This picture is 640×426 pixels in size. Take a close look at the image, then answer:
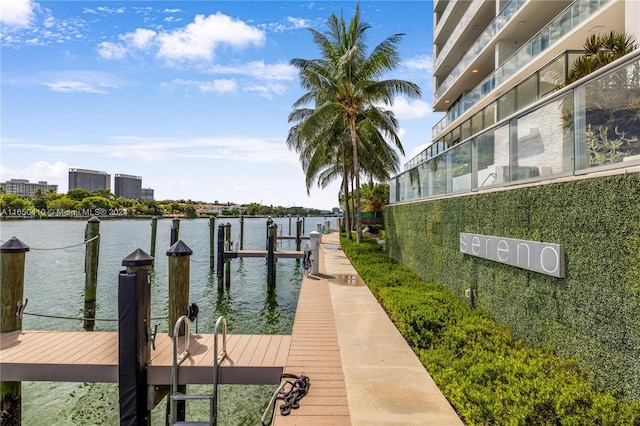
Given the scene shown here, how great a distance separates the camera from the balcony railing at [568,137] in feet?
12.2

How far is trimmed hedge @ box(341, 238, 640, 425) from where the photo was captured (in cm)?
327

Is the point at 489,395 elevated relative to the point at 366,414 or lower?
elevated

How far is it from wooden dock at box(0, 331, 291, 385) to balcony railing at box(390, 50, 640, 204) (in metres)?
4.80

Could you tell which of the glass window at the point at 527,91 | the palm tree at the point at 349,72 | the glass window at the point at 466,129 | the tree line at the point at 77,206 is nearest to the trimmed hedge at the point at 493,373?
the glass window at the point at 527,91

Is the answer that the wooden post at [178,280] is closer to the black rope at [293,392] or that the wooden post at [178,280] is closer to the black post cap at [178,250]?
the black post cap at [178,250]

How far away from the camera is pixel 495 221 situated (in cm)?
664

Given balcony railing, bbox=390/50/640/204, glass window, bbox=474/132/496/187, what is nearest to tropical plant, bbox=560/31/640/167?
balcony railing, bbox=390/50/640/204

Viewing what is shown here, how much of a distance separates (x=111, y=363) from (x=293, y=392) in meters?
3.10

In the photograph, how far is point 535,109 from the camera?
5.52m

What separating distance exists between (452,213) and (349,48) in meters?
14.4

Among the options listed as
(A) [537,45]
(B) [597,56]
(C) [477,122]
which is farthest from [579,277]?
(A) [537,45]

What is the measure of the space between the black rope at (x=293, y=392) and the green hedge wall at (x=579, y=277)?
10.1 ft

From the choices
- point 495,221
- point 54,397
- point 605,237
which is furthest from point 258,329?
point 605,237

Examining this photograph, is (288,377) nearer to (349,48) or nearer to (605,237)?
(605,237)
